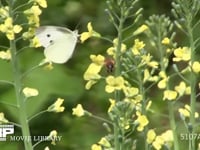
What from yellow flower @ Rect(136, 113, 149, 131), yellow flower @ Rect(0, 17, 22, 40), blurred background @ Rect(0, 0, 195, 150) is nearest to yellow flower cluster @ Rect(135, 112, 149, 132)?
yellow flower @ Rect(136, 113, 149, 131)

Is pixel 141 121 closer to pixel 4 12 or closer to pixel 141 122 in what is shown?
pixel 141 122

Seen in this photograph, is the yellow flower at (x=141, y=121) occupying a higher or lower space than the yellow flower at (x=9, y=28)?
lower

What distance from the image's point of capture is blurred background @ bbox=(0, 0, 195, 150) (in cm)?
229

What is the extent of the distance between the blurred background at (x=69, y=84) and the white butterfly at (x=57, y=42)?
0.64 ft

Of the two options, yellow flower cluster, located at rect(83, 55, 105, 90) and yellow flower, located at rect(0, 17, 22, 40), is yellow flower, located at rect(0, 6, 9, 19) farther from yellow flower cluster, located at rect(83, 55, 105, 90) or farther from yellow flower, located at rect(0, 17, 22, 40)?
yellow flower cluster, located at rect(83, 55, 105, 90)

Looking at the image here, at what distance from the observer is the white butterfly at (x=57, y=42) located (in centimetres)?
202

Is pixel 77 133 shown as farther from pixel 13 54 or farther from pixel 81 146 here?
pixel 13 54

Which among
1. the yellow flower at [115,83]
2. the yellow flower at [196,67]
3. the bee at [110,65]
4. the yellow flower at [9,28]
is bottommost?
the yellow flower at [115,83]

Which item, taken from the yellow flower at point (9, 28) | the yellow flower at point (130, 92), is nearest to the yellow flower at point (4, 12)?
the yellow flower at point (9, 28)

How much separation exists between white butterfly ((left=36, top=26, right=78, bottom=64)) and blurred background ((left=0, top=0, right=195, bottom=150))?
20 centimetres

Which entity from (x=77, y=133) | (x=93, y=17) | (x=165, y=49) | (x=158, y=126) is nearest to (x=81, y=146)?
(x=77, y=133)

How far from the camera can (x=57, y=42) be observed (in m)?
2.06

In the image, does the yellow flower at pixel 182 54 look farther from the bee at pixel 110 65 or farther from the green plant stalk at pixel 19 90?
the green plant stalk at pixel 19 90

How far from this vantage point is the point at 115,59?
175 centimetres
